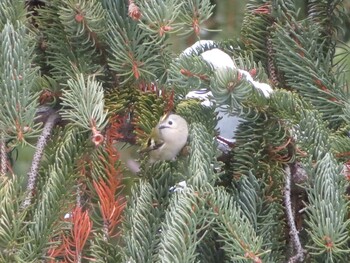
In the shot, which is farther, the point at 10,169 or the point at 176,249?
the point at 10,169

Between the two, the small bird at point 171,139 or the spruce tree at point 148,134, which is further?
the small bird at point 171,139

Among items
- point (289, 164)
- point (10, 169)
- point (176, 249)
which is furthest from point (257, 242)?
point (10, 169)

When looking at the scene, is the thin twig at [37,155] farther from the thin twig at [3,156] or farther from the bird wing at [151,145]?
the bird wing at [151,145]

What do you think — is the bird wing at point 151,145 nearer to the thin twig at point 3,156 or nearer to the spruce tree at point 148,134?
the spruce tree at point 148,134

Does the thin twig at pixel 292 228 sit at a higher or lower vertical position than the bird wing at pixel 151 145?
lower

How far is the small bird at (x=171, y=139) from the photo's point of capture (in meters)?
1.05

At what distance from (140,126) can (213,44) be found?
0.21m


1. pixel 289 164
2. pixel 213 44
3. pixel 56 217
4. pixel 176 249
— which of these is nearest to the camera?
pixel 176 249

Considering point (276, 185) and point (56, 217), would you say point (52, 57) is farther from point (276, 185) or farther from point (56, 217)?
point (276, 185)

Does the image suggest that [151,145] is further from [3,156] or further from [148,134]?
[3,156]

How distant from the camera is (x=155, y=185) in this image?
102 cm

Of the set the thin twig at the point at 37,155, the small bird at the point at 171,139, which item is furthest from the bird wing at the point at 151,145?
the thin twig at the point at 37,155

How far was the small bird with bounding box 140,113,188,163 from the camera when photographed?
1049mm

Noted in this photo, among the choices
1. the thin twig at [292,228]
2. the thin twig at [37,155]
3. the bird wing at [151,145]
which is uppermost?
the bird wing at [151,145]
